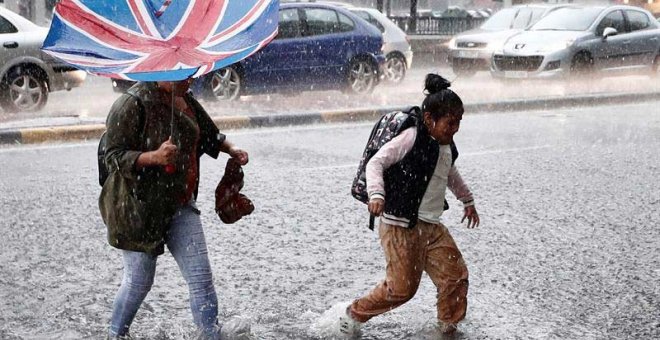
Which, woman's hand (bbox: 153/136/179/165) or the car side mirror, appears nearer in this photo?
woman's hand (bbox: 153/136/179/165)

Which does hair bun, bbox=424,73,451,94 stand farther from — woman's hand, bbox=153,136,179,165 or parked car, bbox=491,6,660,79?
parked car, bbox=491,6,660,79

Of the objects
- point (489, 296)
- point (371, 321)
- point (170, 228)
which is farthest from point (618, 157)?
point (170, 228)

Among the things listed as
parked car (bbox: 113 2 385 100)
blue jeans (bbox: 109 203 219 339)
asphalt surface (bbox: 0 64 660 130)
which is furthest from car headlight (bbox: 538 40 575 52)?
blue jeans (bbox: 109 203 219 339)

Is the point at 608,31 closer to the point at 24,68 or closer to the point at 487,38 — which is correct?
the point at 487,38

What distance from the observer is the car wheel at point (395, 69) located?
18.5 metres

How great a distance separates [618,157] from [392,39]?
849 centimetres

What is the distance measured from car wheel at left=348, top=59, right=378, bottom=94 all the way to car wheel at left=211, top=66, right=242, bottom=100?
2.09 metres

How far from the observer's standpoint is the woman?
379 centimetres

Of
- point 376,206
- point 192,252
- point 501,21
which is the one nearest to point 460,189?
point 376,206

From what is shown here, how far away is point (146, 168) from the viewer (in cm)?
379

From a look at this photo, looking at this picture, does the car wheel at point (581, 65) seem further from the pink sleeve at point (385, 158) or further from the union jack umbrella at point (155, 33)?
the union jack umbrella at point (155, 33)

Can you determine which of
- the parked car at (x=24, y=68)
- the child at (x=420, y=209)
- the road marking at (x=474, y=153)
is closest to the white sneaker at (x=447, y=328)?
the child at (x=420, y=209)

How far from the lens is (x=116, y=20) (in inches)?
146

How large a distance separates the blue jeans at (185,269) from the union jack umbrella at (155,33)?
700 millimetres
